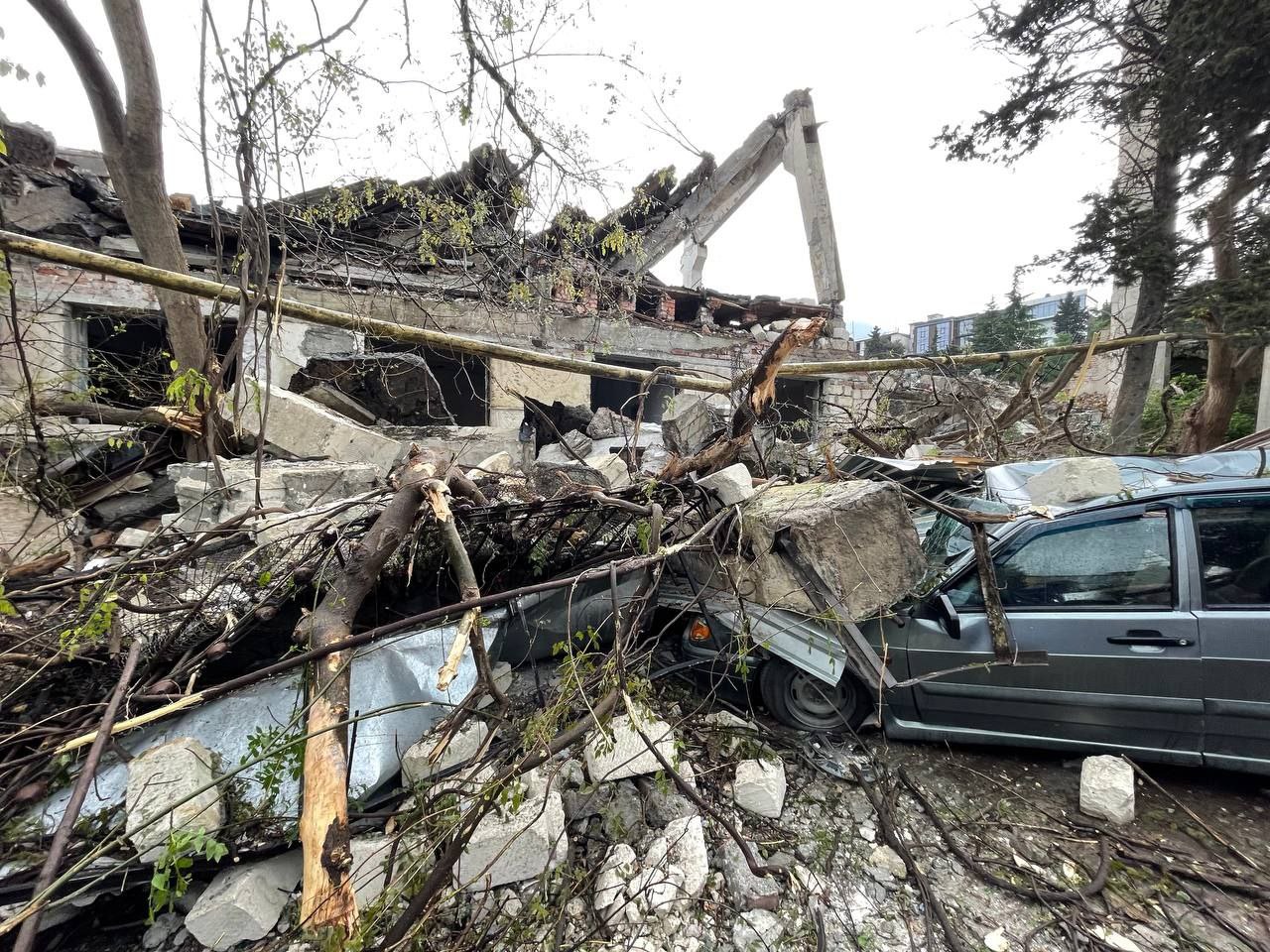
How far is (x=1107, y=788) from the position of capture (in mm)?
2379

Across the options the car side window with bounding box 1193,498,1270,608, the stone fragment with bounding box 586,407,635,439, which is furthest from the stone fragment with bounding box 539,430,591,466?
the car side window with bounding box 1193,498,1270,608

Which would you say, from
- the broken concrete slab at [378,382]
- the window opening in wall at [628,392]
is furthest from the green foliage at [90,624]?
the window opening in wall at [628,392]

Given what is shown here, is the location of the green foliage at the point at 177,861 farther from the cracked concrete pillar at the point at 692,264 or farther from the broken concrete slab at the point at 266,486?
the cracked concrete pillar at the point at 692,264

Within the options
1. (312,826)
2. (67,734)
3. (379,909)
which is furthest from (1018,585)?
(67,734)

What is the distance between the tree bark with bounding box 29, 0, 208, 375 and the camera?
3.92m

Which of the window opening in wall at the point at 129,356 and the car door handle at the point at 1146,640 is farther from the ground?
the window opening in wall at the point at 129,356

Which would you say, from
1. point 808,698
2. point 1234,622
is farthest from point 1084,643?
point 808,698

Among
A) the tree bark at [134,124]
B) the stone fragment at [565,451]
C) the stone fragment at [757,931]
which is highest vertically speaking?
the tree bark at [134,124]

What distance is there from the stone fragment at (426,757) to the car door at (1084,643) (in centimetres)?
229

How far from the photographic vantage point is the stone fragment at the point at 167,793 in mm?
1795

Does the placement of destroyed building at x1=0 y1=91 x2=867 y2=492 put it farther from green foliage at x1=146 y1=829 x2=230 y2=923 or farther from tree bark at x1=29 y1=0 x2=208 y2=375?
green foliage at x1=146 y1=829 x2=230 y2=923

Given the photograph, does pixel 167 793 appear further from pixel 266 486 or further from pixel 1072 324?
pixel 1072 324

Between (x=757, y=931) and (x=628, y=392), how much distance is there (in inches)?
414

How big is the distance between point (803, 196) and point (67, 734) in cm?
1273
